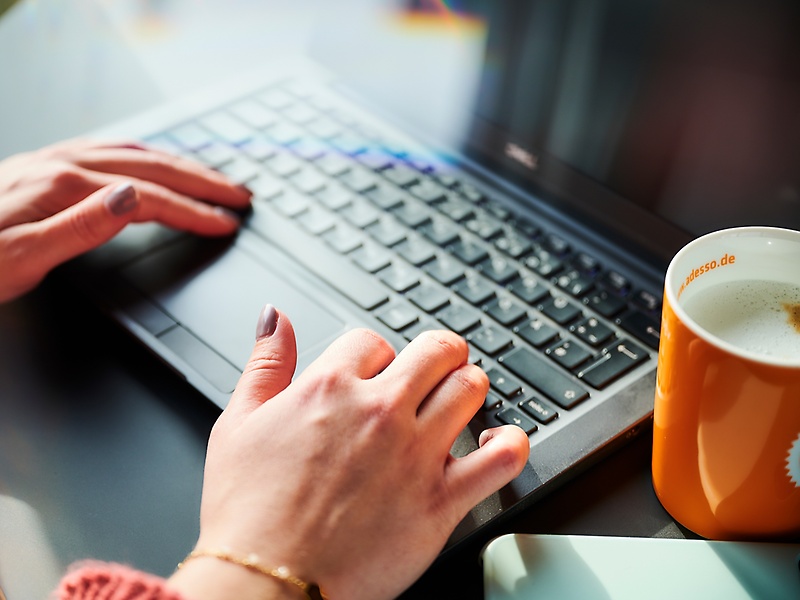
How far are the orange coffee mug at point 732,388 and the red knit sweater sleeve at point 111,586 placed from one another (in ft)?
0.92

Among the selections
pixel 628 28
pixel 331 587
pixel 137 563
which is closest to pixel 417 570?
pixel 331 587

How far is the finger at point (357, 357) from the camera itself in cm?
51

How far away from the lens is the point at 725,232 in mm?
457

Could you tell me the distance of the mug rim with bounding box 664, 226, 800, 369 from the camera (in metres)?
0.39

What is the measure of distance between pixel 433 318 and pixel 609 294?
0.14m

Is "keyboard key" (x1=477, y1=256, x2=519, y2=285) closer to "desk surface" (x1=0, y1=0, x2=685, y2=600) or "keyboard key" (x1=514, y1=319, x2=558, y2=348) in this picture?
"keyboard key" (x1=514, y1=319, x2=558, y2=348)

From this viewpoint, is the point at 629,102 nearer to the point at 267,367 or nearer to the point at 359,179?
the point at 359,179

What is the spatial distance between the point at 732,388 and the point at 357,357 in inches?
8.6

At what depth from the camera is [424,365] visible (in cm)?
50

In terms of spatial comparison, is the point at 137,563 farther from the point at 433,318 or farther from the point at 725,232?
the point at 725,232

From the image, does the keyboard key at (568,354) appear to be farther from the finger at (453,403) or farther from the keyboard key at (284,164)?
the keyboard key at (284,164)

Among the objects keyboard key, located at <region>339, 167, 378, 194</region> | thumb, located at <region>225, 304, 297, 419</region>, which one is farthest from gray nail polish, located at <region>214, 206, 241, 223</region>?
thumb, located at <region>225, 304, 297, 419</region>

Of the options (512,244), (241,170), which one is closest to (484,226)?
(512,244)

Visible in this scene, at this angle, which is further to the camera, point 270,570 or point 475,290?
point 475,290
